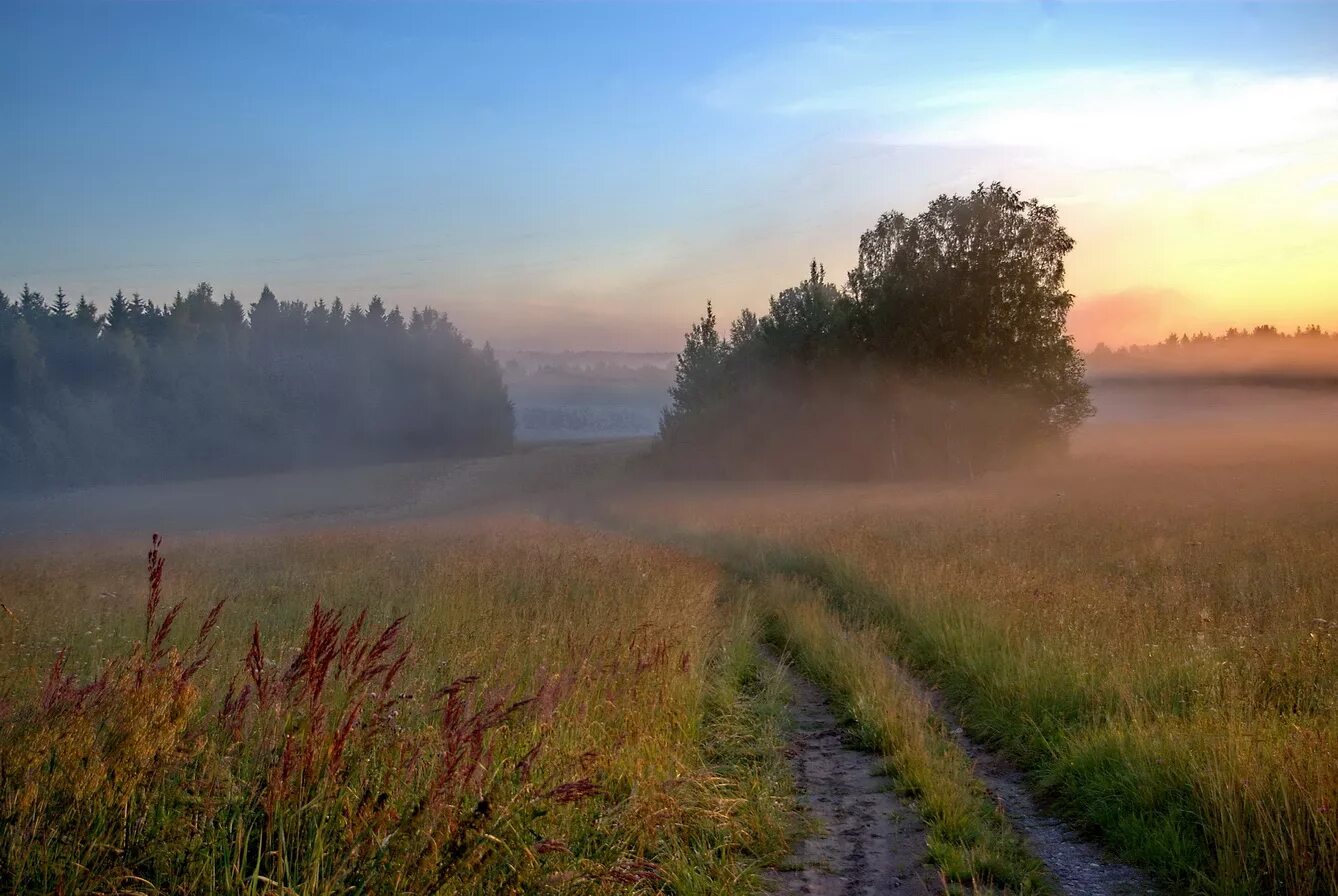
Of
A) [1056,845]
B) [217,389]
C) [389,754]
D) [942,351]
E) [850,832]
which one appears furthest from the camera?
[217,389]

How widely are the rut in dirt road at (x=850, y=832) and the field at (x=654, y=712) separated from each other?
10 cm

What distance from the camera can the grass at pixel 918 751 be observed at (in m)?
4.86

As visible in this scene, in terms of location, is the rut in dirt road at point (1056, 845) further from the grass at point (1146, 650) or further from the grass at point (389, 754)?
the grass at point (389, 754)

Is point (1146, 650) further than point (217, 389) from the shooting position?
No

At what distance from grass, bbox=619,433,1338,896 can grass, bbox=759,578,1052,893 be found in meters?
0.55

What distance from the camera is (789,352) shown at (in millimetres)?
53312

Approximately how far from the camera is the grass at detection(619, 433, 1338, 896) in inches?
185

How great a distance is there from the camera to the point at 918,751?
6539 mm

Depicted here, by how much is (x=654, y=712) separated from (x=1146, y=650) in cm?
475

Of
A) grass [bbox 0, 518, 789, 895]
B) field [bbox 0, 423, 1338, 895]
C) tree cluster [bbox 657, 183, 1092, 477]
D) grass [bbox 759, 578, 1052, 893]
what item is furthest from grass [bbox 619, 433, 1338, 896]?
tree cluster [bbox 657, 183, 1092, 477]

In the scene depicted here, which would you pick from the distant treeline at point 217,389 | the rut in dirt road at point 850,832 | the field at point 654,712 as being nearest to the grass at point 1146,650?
the field at point 654,712

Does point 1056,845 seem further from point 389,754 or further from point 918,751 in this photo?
point 389,754

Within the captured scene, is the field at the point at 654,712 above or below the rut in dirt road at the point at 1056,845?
above

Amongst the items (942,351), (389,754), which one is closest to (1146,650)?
(389,754)
